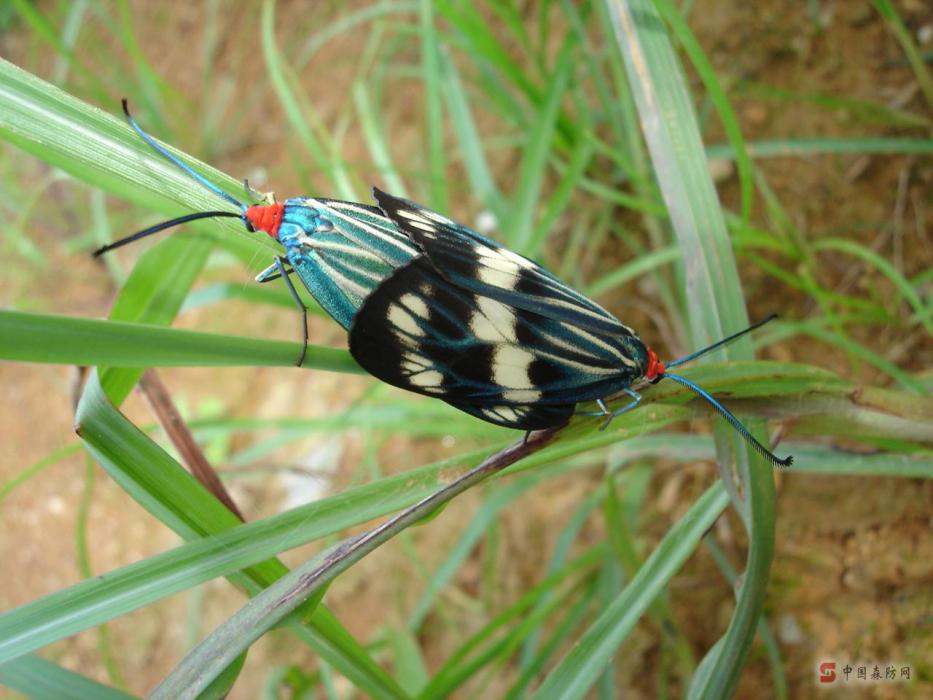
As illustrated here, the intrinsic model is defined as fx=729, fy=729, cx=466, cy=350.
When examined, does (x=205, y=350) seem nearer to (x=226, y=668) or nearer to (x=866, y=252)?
(x=226, y=668)

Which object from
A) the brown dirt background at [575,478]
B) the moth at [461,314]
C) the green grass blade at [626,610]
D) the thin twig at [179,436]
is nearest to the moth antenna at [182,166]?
the moth at [461,314]

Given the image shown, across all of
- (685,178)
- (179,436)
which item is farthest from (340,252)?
(685,178)

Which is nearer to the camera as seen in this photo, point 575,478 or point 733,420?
point 733,420

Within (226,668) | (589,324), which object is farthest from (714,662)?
(226,668)

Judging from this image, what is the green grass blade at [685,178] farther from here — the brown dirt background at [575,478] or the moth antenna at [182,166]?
the brown dirt background at [575,478]

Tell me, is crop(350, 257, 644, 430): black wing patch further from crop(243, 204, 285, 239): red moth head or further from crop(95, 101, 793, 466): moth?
crop(243, 204, 285, 239): red moth head

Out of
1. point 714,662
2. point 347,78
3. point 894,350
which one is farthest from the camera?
point 347,78

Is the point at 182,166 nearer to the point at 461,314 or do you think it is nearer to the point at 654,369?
the point at 461,314
